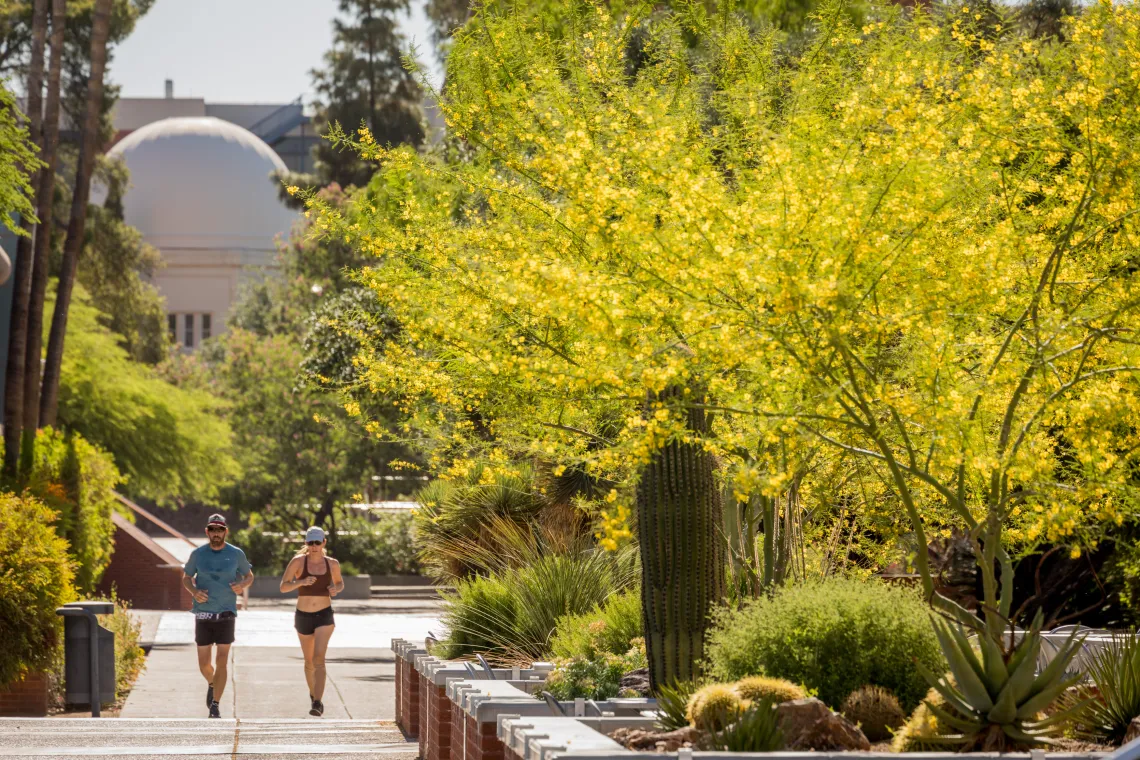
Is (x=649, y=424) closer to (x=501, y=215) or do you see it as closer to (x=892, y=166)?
(x=892, y=166)

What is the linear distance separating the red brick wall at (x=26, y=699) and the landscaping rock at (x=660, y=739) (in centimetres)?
826

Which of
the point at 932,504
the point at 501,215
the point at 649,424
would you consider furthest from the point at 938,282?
the point at 501,215

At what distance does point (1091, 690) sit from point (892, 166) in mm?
3124

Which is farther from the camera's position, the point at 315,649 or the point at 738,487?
the point at 315,649

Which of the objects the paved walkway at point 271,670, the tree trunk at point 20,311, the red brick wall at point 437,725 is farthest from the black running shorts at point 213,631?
the tree trunk at point 20,311

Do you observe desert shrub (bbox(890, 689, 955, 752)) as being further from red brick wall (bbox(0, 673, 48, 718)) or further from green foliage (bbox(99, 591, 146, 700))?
green foliage (bbox(99, 591, 146, 700))

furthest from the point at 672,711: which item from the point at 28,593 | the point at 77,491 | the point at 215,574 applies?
the point at 77,491

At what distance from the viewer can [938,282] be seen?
7.84m

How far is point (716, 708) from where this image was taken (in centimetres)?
655

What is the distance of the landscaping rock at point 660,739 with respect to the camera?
259 inches

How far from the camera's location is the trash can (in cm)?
1329

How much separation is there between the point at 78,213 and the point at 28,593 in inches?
597

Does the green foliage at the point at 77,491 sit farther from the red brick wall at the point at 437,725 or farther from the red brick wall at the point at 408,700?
the red brick wall at the point at 437,725

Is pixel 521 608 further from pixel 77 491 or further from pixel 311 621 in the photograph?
pixel 77 491
